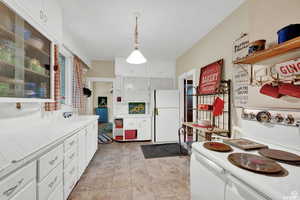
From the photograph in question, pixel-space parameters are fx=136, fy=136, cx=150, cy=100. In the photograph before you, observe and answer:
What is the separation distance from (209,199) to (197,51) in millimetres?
2742

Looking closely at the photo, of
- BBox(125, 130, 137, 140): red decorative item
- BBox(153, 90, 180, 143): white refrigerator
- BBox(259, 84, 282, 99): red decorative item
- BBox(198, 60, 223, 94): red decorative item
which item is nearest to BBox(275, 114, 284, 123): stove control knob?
BBox(259, 84, 282, 99): red decorative item

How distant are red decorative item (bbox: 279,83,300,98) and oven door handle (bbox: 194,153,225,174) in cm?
82

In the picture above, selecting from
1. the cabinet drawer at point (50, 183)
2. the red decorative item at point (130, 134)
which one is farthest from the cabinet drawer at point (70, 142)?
the red decorative item at point (130, 134)

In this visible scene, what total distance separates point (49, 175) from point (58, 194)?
328 mm

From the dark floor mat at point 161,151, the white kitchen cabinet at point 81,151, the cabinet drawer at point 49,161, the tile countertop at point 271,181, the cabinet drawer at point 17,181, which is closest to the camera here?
the tile countertop at point 271,181

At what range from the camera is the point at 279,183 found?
0.61 meters

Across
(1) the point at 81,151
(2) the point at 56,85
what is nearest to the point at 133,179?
(1) the point at 81,151

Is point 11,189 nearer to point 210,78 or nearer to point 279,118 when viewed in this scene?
point 279,118

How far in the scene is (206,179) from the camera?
0.97 metres

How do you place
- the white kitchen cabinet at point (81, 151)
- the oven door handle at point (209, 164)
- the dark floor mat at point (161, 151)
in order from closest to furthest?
the oven door handle at point (209, 164) → the white kitchen cabinet at point (81, 151) → the dark floor mat at point (161, 151)

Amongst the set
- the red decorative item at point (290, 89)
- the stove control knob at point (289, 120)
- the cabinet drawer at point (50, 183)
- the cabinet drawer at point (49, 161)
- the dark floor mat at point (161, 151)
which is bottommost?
the dark floor mat at point (161, 151)

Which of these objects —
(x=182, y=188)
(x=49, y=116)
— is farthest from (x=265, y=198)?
(x=49, y=116)

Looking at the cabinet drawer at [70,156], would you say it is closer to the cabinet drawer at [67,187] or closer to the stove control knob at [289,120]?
the cabinet drawer at [67,187]

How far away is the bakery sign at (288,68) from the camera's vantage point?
1018 millimetres
